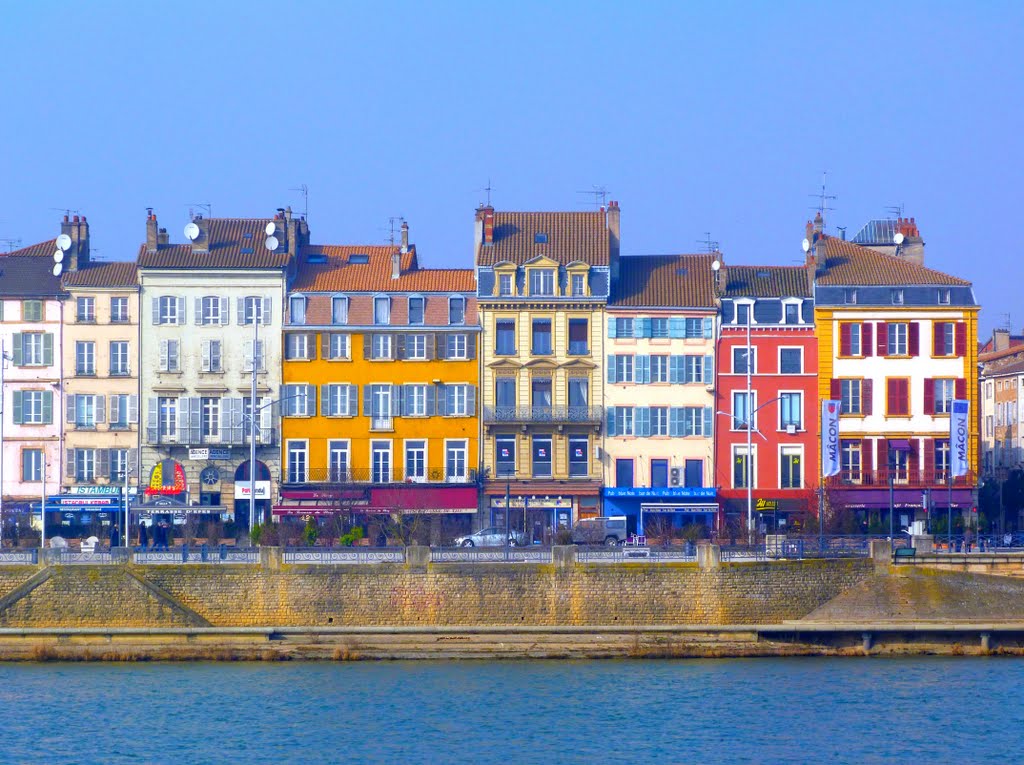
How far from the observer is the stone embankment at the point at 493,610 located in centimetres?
5231

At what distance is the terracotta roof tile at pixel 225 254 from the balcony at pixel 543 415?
35.3 ft

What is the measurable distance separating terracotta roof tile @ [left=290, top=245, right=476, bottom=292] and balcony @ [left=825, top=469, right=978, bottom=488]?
17.4 m

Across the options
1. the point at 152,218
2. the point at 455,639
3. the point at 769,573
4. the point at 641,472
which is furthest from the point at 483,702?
the point at 152,218

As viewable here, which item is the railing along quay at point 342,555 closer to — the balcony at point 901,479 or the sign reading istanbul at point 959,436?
the balcony at point 901,479

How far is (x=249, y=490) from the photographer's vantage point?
244ft

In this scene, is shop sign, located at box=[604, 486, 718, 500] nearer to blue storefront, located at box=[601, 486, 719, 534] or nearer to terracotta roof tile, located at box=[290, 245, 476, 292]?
blue storefront, located at box=[601, 486, 719, 534]

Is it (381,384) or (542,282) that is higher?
(542,282)

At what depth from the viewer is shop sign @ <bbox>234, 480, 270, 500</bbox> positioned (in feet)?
245

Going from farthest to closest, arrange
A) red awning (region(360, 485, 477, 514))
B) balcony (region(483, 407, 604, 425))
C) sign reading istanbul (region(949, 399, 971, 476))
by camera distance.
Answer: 1. balcony (region(483, 407, 604, 425))
2. red awning (region(360, 485, 477, 514))
3. sign reading istanbul (region(949, 399, 971, 476))

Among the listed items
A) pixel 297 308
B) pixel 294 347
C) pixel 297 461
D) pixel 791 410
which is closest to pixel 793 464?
pixel 791 410

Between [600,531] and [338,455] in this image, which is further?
[338,455]

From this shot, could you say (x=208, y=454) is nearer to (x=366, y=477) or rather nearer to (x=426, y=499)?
(x=366, y=477)

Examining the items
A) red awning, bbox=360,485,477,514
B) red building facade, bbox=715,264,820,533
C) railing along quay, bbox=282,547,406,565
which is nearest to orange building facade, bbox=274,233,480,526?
red awning, bbox=360,485,477,514

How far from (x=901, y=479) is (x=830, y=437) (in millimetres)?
5083
